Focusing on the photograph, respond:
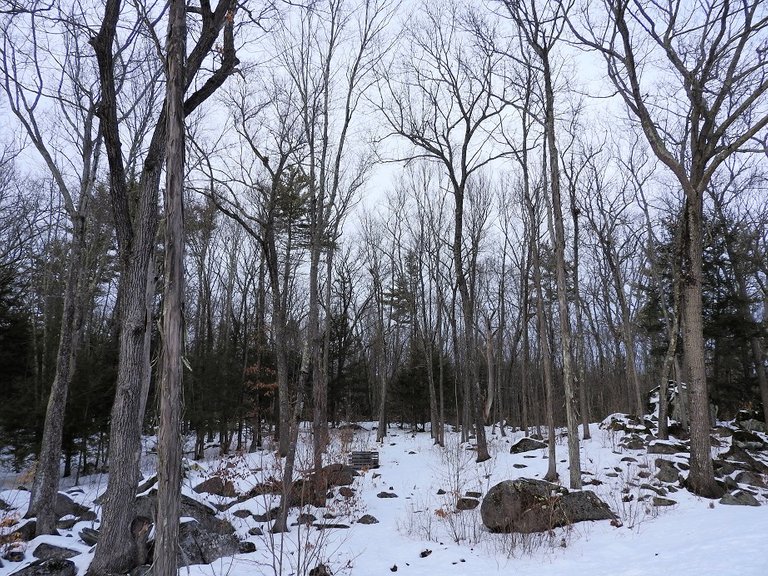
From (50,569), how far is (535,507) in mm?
7003

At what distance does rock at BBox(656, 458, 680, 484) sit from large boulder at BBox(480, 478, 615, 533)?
257cm

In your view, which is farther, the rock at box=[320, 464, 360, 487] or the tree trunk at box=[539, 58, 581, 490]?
the rock at box=[320, 464, 360, 487]

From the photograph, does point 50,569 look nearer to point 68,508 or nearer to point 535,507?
point 68,508

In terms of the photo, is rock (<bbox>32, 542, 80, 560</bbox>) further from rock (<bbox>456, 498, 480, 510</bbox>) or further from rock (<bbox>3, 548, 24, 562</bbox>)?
rock (<bbox>456, 498, 480, 510</bbox>)

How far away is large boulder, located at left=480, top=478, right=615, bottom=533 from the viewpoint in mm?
7738

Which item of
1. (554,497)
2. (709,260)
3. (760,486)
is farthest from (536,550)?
(709,260)

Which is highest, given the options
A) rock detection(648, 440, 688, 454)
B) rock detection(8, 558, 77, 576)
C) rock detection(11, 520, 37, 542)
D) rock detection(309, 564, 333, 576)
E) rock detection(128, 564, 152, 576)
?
rock detection(648, 440, 688, 454)

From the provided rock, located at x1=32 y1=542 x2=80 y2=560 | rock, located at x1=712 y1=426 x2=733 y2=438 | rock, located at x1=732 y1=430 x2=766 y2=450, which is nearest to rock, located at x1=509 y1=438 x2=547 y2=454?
→ rock, located at x1=732 y1=430 x2=766 y2=450

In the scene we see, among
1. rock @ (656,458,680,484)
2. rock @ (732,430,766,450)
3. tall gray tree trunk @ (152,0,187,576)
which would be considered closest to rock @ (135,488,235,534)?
tall gray tree trunk @ (152,0,187,576)

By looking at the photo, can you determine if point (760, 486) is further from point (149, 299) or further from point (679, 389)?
point (149, 299)

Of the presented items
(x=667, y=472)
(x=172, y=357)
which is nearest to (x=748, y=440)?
(x=667, y=472)

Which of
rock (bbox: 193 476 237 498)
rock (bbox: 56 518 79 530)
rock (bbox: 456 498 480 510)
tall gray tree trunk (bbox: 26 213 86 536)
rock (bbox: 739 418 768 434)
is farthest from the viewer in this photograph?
rock (bbox: 739 418 768 434)

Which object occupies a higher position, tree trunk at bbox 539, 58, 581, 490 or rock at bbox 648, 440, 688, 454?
tree trunk at bbox 539, 58, 581, 490

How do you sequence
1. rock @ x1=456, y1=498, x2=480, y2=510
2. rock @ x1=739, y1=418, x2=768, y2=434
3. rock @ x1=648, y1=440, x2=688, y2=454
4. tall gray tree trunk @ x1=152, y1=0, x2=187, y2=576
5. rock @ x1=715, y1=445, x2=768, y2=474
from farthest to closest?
1. rock @ x1=739, y1=418, x2=768, y2=434
2. rock @ x1=648, y1=440, x2=688, y2=454
3. rock @ x1=715, y1=445, x2=768, y2=474
4. rock @ x1=456, y1=498, x2=480, y2=510
5. tall gray tree trunk @ x1=152, y1=0, x2=187, y2=576
